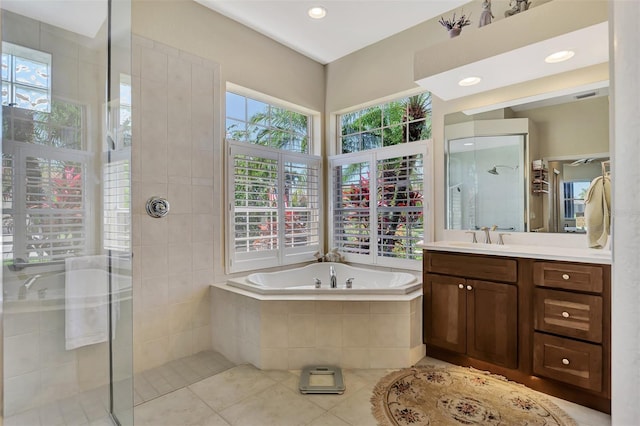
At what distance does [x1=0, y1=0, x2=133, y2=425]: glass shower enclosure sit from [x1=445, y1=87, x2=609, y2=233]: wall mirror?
8.49ft

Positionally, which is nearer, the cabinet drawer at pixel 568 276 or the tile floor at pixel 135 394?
the tile floor at pixel 135 394

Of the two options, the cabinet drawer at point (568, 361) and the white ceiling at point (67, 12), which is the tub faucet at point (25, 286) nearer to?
the white ceiling at point (67, 12)

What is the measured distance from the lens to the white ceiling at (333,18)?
9.32ft

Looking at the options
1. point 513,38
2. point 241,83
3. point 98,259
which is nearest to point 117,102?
point 98,259

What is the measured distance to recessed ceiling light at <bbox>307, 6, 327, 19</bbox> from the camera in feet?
9.40

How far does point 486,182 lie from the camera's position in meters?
2.81

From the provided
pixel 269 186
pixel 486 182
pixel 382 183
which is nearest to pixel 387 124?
pixel 382 183

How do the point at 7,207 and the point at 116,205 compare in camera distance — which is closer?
the point at 7,207

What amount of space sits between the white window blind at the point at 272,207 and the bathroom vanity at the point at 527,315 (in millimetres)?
1522

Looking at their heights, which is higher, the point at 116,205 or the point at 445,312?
the point at 116,205

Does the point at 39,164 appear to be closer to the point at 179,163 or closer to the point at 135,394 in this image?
the point at 179,163

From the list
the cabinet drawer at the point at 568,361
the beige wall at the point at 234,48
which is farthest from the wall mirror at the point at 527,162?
the beige wall at the point at 234,48

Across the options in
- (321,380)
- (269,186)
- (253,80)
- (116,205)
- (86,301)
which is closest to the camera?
(86,301)

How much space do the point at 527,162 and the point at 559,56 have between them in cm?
75
